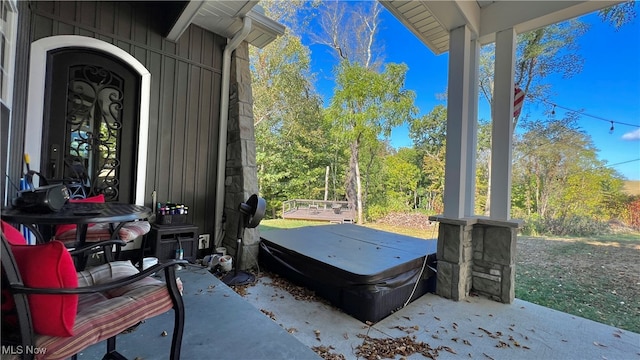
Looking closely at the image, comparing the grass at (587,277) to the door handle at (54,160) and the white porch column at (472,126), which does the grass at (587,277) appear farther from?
the door handle at (54,160)

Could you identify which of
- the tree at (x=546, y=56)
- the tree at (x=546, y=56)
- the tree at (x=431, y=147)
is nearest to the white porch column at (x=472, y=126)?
the tree at (x=546, y=56)

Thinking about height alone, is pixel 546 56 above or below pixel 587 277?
above

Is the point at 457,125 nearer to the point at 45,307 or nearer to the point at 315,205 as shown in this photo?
the point at 45,307

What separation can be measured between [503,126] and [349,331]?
2.68m

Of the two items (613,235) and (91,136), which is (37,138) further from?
(613,235)

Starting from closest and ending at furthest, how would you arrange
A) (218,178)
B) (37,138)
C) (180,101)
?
(37,138), (180,101), (218,178)

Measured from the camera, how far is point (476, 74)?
319 cm

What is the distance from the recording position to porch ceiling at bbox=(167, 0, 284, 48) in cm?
308

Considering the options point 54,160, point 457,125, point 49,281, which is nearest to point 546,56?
point 457,125

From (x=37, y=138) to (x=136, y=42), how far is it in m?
1.54

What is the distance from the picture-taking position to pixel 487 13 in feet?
10.3

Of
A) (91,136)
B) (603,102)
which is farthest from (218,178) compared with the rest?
(603,102)

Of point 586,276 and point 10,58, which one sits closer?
point 10,58

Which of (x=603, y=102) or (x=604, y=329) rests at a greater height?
(x=603, y=102)
